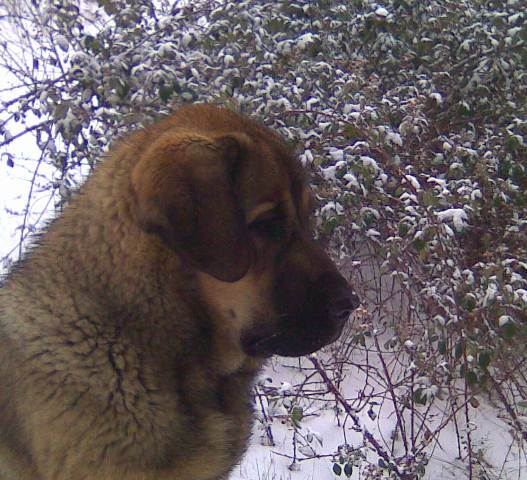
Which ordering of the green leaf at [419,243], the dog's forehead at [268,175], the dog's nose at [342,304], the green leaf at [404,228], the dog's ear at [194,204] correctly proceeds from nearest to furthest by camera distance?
the dog's ear at [194,204], the dog's forehead at [268,175], the dog's nose at [342,304], the green leaf at [419,243], the green leaf at [404,228]

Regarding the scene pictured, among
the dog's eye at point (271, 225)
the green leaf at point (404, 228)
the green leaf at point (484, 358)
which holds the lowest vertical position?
the dog's eye at point (271, 225)

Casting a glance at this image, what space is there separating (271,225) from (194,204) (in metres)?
0.38

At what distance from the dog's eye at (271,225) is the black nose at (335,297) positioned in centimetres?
22

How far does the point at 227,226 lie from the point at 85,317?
54 cm

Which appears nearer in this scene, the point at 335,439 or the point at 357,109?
the point at 357,109

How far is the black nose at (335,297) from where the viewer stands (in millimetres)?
2246

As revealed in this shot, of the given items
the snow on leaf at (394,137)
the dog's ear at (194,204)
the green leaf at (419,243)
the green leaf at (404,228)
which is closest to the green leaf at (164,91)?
the snow on leaf at (394,137)

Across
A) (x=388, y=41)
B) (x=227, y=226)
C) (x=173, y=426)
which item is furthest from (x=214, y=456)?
(x=388, y=41)

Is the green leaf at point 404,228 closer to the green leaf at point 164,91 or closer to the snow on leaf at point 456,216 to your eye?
the snow on leaf at point 456,216

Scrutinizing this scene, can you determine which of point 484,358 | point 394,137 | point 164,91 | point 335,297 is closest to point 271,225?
point 335,297

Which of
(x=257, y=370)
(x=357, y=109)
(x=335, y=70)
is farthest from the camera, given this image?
(x=335, y=70)

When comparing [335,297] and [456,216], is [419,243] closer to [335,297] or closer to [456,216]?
[456,216]

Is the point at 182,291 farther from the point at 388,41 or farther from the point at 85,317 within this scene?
the point at 388,41

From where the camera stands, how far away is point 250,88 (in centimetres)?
449
